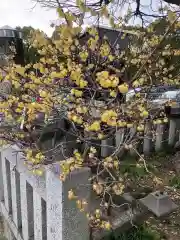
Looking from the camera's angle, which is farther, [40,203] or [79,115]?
[79,115]

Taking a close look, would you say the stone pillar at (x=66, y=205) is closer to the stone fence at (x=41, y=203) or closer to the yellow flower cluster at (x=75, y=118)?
the stone fence at (x=41, y=203)

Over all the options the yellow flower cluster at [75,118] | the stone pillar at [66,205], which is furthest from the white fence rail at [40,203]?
the yellow flower cluster at [75,118]

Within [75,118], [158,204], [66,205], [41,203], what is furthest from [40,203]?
[158,204]

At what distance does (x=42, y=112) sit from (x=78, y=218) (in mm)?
763

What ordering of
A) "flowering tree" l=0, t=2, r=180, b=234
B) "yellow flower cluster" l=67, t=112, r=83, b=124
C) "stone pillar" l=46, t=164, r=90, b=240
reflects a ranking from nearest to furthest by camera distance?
"stone pillar" l=46, t=164, r=90, b=240
"flowering tree" l=0, t=2, r=180, b=234
"yellow flower cluster" l=67, t=112, r=83, b=124

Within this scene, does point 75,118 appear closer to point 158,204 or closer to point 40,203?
point 40,203

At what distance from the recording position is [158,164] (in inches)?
120

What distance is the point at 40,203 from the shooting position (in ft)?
4.42

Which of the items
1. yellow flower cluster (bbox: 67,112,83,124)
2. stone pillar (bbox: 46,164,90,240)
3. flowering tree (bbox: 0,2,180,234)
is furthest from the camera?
yellow flower cluster (bbox: 67,112,83,124)

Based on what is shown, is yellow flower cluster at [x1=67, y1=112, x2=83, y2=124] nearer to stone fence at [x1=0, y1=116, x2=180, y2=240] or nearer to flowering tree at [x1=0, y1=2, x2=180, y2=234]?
flowering tree at [x1=0, y1=2, x2=180, y2=234]

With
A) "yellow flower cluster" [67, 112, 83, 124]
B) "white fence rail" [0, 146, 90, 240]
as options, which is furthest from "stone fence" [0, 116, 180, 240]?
"yellow flower cluster" [67, 112, 83, 124]

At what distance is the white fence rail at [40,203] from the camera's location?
1.12 meters

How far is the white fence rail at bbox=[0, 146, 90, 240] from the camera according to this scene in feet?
3.68

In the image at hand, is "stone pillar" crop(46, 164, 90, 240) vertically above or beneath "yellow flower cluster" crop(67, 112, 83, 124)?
beneath
